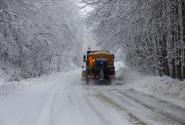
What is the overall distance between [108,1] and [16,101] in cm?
578

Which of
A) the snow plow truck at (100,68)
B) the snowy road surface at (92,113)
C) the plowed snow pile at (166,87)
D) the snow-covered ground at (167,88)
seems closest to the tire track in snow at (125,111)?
the snowy road surface at (92,113)

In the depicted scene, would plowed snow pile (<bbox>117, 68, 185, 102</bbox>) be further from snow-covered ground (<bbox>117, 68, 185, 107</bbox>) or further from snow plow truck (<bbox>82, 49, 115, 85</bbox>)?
snow plow truck (<bbox>82, 49, 115, 85</bbox>)

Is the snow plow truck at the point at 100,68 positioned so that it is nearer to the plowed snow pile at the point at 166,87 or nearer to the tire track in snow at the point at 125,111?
the plowed snow pile at the point at 166,87

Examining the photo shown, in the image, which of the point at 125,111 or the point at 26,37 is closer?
the point at 125,111

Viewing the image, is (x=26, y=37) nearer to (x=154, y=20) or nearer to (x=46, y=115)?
(x=154, y=20)

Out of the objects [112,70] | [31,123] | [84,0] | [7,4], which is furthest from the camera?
[112,70]

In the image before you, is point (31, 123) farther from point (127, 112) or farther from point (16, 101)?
point (16, 101)

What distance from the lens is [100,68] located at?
3089cm

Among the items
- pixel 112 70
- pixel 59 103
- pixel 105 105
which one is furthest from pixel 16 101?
pixel 112 70

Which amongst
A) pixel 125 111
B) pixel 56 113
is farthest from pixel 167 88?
pixel 56 113

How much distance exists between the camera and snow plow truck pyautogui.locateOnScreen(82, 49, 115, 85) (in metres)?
30.4

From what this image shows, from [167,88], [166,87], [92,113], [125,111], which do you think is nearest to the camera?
[92,113]

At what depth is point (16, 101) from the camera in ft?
54.2

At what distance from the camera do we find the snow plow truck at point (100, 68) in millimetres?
30391
